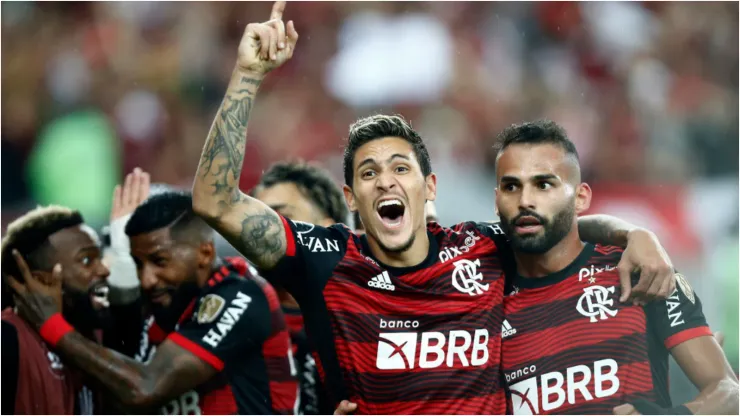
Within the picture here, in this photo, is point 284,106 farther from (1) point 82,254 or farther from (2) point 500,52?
(1) point 82,254

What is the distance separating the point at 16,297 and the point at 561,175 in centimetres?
248

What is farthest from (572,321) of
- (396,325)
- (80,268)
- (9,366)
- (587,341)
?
(9,366)

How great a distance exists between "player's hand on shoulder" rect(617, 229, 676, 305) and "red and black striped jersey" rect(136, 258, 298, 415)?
1.58 m

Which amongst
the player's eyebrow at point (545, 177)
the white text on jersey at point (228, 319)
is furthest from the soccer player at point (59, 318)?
the player's eyebrow at point (545, 177)

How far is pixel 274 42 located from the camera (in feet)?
10.7

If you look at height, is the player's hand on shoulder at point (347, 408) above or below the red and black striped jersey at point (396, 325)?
below

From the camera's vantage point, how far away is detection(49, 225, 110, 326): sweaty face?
14.5ft

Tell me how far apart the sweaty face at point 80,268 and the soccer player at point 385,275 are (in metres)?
1.33

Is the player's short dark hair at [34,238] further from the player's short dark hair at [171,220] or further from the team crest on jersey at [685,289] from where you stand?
the team crest on jersey at [685,289]

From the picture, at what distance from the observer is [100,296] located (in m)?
4.63

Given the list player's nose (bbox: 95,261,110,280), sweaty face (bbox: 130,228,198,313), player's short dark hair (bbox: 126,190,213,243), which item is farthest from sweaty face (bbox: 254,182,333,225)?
player's nose (bbox: 95,261,110,280)

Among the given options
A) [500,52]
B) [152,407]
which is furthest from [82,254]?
[500,52]

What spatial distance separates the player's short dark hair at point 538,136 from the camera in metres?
3.70

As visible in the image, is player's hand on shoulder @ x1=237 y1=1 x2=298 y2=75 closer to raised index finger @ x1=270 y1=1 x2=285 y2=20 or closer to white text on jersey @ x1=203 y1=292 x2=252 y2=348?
raised index finger @ x1=270 y1=1 x2=285 y2=20
